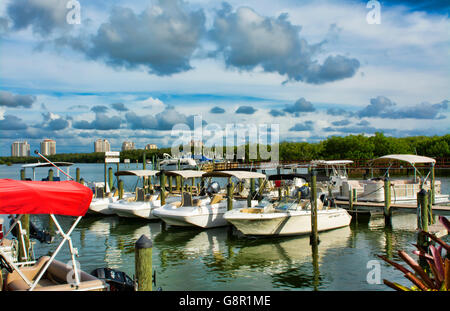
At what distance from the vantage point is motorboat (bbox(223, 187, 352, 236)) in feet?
58.3

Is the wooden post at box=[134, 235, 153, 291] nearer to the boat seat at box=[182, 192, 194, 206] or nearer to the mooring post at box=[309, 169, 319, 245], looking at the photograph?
the mooring post at box=[309, 169, 319, 245]

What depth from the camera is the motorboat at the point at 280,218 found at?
58.3ft

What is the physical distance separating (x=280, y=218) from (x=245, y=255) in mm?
2986

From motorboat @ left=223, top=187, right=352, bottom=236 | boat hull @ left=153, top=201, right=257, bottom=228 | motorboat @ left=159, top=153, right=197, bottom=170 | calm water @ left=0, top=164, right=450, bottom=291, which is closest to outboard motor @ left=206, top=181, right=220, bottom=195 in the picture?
calm water @ left=0, top=164, right=450, bottom=291

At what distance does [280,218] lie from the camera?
58.9ft

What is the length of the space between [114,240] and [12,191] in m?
13.0

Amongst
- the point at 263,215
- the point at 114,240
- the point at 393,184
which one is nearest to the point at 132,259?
the point at 114,240

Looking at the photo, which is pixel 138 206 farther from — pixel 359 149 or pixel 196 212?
pixel 359 149

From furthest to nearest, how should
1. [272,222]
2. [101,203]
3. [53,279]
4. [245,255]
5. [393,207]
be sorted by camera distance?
[101,203]
[393,207]
[272,222]
[245,255]
[53,279]

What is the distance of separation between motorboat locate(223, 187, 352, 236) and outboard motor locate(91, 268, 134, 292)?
8.10 metres

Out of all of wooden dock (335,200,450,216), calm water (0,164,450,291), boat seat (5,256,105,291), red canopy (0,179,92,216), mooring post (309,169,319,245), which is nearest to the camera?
red canopy (0,179,92,216)

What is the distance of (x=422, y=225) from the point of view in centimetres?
1407

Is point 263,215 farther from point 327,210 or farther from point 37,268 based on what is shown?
point 37,268

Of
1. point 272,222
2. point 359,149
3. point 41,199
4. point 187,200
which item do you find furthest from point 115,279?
point 359,149
